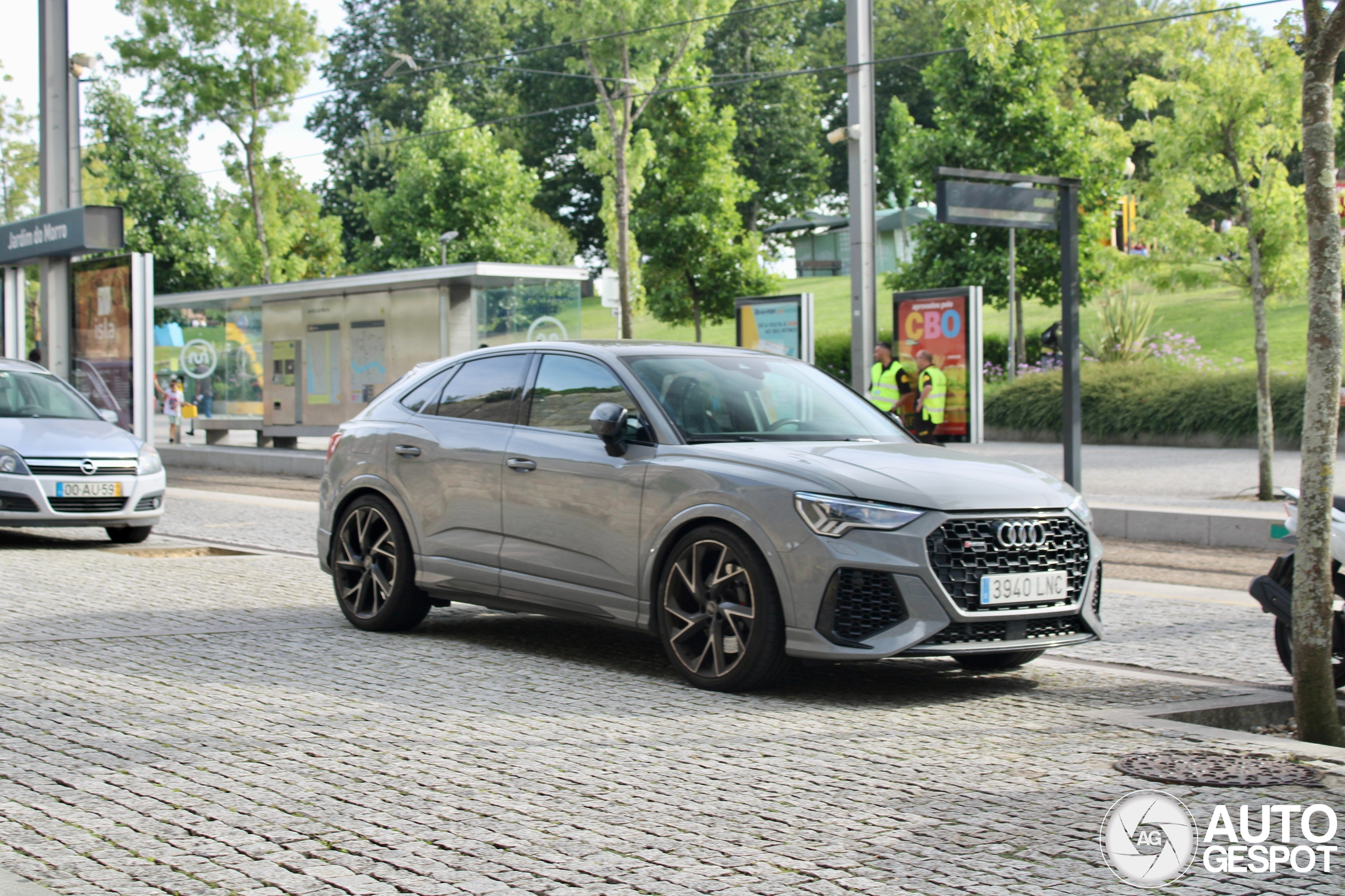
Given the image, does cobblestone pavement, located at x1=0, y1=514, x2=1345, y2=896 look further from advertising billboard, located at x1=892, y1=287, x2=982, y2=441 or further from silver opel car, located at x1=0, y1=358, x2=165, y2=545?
advertising billboard, located at x1=892, y1=287, x2=982, y2=441

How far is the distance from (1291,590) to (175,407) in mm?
30995

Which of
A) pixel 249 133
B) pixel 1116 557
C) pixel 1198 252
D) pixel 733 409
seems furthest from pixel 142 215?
pixel 733 409

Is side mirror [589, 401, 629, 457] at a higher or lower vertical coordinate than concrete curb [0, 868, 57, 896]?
higher

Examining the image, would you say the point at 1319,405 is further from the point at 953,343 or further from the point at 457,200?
the point at 457,200

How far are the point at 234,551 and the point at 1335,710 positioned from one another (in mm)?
9350

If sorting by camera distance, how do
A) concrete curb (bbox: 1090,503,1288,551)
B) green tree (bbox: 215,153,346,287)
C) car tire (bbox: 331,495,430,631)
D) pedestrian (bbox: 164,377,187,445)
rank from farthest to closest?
green tree (bbox: 215,153,346,287) < pedestrian (bbox: 164,377,187,445) < concrete curb (bbox: 1090,503,1288,551) < car tire (bbox: 331,495,430,631)

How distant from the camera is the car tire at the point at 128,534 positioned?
42.7ft

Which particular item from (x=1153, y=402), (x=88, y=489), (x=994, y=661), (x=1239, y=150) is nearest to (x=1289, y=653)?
(x=994, y=661)

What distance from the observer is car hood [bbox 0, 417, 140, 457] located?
12156mm

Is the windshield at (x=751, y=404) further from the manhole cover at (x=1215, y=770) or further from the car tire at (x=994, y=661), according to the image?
the manhole cover at (x=1215, y=770)

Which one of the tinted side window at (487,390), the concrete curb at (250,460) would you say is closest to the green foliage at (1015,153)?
the concrete curb at (250,460)

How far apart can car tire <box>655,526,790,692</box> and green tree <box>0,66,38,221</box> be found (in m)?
50.8

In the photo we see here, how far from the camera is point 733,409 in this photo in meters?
6.86

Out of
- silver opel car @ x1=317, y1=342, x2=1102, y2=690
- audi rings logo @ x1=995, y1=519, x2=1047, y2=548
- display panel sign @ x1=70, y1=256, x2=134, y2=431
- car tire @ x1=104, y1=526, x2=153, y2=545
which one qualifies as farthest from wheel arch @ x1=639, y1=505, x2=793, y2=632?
display panel sign @ x1=70, y1=256, x2=134, y2=431
